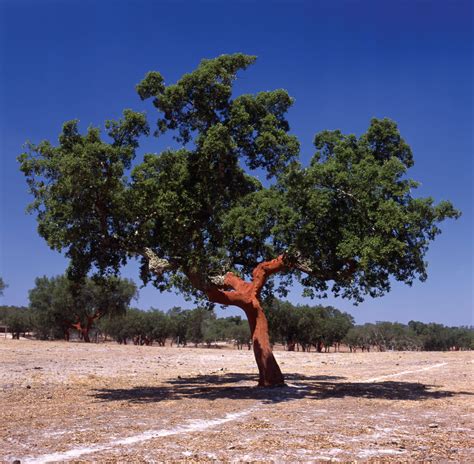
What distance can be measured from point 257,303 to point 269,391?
3390mm

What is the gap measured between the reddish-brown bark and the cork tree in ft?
0.16

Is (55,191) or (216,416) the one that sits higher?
(55,191)

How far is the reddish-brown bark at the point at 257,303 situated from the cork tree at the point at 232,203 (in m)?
0.05

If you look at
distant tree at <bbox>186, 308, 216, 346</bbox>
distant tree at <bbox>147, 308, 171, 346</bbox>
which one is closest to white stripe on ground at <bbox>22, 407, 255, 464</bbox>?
distant tree at <bbox>147, 308, 171, 346</bbox>

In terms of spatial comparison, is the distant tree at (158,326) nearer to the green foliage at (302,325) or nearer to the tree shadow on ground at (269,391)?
the green foliage at (302,325)

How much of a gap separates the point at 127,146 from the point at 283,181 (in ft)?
18.5

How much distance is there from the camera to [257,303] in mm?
19625

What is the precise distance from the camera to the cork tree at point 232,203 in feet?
54.1

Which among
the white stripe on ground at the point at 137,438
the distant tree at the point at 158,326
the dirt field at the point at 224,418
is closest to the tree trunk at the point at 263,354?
the dirt field at the point at 224,418

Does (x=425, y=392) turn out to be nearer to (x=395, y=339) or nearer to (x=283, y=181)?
(x=283, y=181)

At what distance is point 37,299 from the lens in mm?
71188

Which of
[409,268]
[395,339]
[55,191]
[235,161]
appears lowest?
[395,339]

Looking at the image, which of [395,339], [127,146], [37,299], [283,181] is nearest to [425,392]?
[283,181]

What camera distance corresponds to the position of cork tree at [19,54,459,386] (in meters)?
16.5
